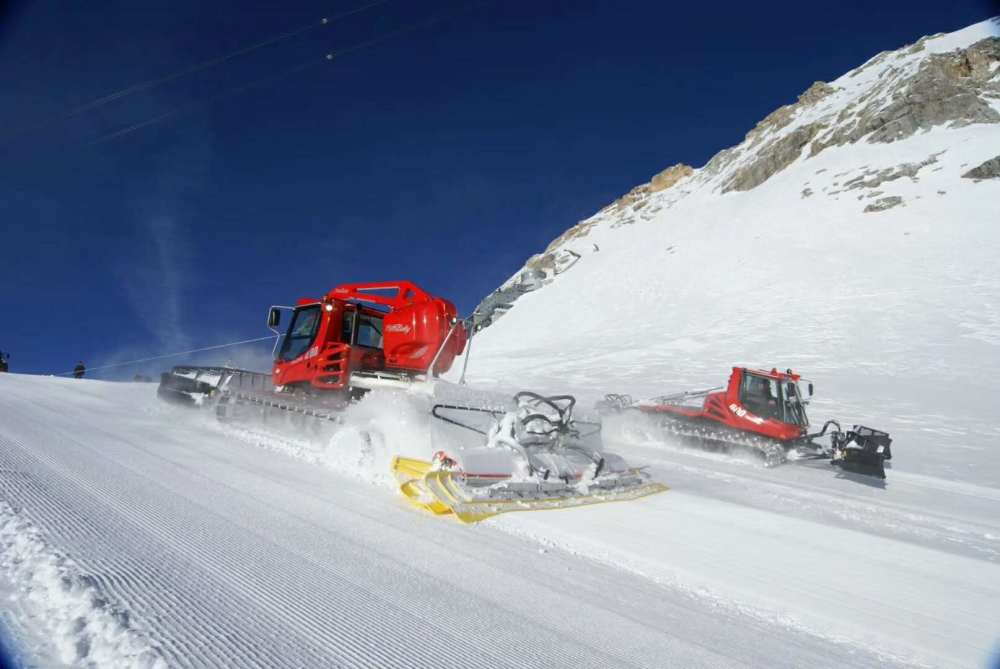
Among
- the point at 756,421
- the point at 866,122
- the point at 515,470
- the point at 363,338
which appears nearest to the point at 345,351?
the point at 363,338

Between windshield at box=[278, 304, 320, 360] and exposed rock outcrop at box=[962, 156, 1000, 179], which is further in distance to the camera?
exposed rock outcrop at box=[962, 156, 1000, 179]

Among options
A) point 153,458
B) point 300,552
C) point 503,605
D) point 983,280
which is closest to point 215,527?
point 300,552

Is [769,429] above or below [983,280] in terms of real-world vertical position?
below

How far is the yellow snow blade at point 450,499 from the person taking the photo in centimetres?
418

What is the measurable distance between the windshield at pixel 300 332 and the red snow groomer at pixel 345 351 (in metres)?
0.02

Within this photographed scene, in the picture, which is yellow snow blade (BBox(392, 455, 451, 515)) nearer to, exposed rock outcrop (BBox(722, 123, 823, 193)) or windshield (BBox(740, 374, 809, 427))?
windshield (BBox(740, 374, 809, 427))

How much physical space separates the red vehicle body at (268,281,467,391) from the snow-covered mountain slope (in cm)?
133

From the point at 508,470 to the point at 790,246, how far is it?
131ft

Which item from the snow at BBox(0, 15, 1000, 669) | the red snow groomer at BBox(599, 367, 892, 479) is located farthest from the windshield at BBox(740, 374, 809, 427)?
the snow at BBox(0, 15, 1000, 669)

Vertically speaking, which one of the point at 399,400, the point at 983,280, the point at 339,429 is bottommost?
the point at 339,429

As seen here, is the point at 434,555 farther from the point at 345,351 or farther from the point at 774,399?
the point at 774,399

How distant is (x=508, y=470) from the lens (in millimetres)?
5117

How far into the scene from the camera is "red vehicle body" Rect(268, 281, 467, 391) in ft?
26.9

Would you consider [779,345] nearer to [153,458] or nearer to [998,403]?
[998,403]
